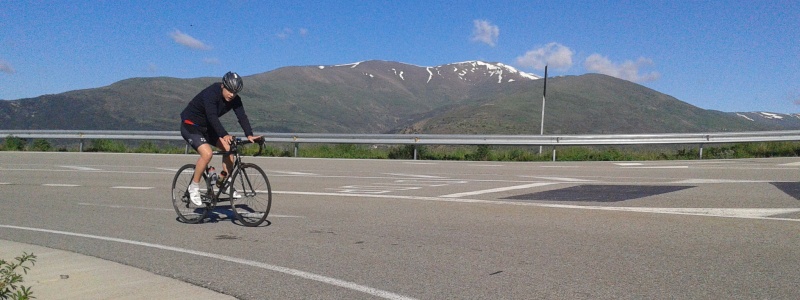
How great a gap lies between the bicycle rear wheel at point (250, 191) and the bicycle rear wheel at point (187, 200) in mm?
450

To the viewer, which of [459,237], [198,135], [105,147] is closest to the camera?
[459,237]

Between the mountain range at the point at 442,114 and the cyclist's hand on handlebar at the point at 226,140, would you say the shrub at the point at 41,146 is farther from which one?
the cyclist's hand on handlebar at the point at 226,140

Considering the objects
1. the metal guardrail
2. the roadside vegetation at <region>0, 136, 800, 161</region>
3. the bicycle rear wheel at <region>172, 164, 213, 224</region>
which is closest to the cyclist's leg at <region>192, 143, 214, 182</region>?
the bicycle rear wheel at <region>172, 164, 213, 224</region>

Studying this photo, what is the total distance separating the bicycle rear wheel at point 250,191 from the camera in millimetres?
7938

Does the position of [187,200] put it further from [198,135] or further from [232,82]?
[232,82]

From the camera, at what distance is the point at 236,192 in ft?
26.4

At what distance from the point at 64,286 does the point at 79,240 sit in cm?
222

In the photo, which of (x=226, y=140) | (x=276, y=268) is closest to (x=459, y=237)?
(x=276, y=268)

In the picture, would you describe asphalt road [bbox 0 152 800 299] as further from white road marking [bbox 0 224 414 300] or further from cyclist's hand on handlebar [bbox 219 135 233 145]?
cyclist's hand on handlebar [bbox 219 135 233 145]

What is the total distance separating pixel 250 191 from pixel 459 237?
268cm

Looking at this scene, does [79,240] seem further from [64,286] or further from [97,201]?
[97,201]

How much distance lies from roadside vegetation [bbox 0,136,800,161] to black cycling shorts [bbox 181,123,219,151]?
51.8 ft

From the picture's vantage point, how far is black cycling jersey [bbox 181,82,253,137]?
7.81 metres

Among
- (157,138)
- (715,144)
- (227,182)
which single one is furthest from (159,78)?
(227,182)
